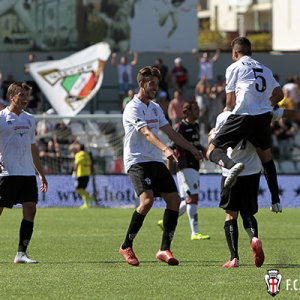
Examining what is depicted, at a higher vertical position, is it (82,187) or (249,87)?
(249,87)

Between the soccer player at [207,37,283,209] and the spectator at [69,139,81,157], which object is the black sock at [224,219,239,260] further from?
the spectator at [69,139,81,157]

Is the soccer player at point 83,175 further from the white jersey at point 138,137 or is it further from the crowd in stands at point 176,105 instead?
the white jersey at point 138,137

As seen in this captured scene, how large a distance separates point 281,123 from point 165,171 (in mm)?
15222

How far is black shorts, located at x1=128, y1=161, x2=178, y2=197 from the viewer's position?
407 inches

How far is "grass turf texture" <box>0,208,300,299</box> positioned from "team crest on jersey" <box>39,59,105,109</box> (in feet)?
24.5

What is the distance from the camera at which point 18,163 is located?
426 inches

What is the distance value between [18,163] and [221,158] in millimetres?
2658

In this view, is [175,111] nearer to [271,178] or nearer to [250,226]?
[271,178]

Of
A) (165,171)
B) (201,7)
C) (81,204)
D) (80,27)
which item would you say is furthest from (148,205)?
(201,7)

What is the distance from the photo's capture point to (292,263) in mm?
10477

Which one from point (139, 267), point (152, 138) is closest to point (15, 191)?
point (139, 267)

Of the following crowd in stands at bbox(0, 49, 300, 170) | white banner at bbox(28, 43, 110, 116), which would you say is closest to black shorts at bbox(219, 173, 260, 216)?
crowd in stands at bbox(0, 49, 300, 170)

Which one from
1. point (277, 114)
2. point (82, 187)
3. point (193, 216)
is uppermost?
point (277, 114)

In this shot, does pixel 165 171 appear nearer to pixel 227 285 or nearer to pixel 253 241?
pixel 253 241
